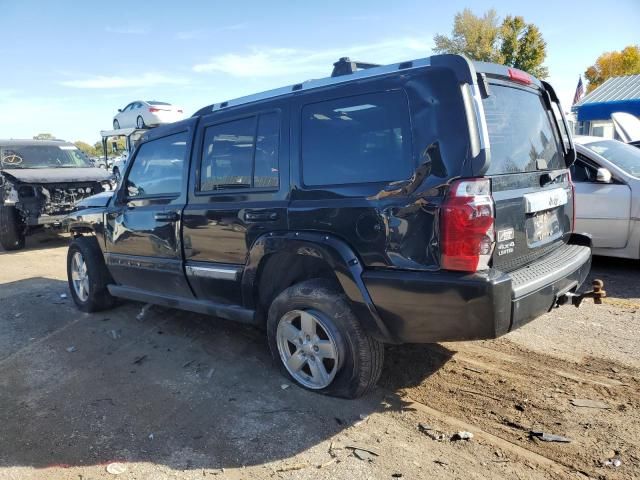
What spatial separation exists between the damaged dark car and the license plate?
31.5ft

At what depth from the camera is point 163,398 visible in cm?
352

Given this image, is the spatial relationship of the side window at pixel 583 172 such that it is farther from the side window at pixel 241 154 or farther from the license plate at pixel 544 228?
the side window at pixel 241 154

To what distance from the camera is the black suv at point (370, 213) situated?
8.87 ft

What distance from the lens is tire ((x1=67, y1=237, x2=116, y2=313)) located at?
17.5 feet

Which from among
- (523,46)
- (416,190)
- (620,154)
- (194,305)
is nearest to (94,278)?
(194,305)

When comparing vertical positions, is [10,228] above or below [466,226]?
below

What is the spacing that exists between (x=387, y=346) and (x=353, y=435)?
1.25 metres

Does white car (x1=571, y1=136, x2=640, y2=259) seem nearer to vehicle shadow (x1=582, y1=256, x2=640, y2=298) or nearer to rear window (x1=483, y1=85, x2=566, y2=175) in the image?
vehicle shadow (x1=582, y1=256, x2=640, y2=298)

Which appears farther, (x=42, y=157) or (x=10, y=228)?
(x=42, y=157)

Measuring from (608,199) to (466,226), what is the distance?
4306 millimetres

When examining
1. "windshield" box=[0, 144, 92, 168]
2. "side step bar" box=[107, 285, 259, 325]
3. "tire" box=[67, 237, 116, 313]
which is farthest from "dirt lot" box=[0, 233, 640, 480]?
"windshield" box=[0, 144, 92, 168]

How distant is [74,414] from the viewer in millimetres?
3338

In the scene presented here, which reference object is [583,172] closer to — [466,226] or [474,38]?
[466,226]

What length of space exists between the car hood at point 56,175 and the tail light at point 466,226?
978cm
